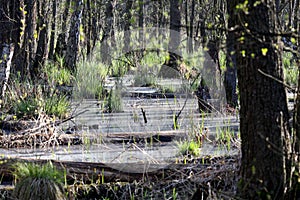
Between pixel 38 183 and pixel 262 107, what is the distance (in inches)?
77.6

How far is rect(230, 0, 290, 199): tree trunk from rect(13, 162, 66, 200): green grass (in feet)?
5.34

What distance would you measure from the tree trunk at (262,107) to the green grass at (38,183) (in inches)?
64.1

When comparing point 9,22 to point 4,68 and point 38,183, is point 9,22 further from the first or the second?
point 38,183

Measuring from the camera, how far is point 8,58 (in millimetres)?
8547

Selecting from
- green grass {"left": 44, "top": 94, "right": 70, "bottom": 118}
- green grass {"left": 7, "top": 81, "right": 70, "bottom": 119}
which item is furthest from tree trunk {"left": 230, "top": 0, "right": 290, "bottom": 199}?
green grass {"left": 44, "top": 94, "right": 70, "bottom": 118}

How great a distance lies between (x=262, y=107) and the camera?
4.01 meters

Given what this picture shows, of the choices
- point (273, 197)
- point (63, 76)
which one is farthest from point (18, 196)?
point (63, 76)

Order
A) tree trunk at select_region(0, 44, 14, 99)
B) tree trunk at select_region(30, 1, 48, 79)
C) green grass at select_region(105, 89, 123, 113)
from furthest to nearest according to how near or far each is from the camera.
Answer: tree trunk at select_region(30, 1, 48, 79), green grass at select_region(105, 89, 123, 113), tree trunk at select_region(0, 44, 14, 99)

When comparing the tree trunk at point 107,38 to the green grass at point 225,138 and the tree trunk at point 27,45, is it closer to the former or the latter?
the tree trunk at point 27,45

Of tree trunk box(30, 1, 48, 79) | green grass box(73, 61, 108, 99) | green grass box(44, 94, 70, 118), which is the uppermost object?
tree trunk box(30, 1, 48, 79)

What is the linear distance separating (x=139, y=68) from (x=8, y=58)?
6180 millimetres

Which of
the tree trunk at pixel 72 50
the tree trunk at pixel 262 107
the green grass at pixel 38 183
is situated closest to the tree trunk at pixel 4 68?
the green grass at pixel 38 183

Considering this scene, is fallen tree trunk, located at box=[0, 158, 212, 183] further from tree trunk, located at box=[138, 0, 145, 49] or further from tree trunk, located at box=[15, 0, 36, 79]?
tree trunk, located at box=[15, 0, 36, 79]

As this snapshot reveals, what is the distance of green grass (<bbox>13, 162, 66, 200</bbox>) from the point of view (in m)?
4.89
